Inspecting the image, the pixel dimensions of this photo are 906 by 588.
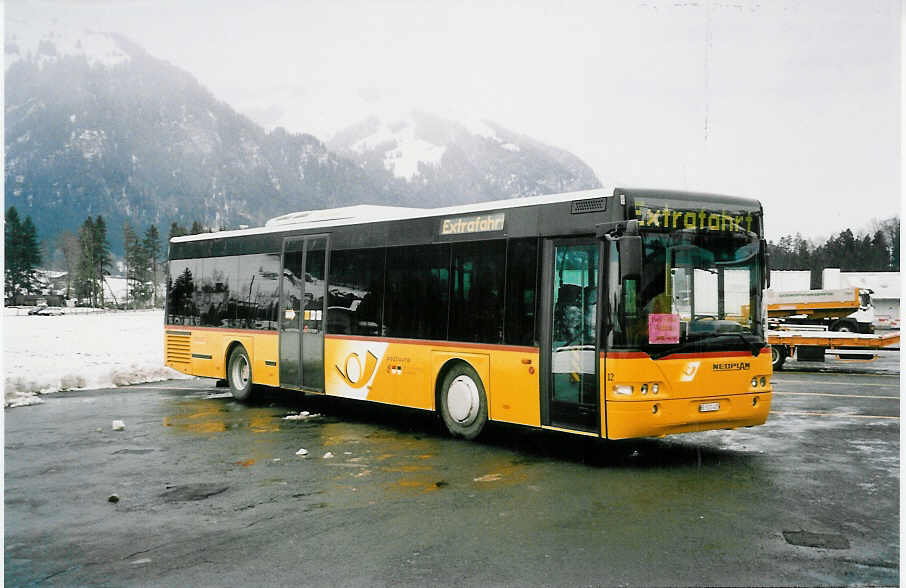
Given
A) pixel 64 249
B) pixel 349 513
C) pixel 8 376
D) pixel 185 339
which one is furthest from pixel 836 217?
pixel 64 249

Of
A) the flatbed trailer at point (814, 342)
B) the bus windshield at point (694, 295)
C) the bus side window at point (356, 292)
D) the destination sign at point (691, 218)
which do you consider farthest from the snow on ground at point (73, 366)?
the flatbed trailer at point (814, 342)

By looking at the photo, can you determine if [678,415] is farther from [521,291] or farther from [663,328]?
[521,291]

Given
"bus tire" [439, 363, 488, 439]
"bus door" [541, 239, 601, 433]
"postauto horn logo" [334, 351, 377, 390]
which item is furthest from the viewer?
"postauto horn logo" [334, 351, 377, 390]

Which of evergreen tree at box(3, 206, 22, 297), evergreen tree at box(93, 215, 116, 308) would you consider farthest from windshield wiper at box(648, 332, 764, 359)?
evergreen tree at box(93, 215, 116, 308)

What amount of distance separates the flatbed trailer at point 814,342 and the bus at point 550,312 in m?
16.1

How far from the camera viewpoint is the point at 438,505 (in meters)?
7.13

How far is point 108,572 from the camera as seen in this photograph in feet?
17.8

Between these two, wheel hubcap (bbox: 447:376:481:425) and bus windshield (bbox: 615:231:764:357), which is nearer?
bus windshield (bbox: 615:231:764:357)

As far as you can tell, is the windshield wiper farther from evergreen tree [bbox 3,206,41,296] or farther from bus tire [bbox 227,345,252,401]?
evergreen tree [bbox 3,206,41,296]

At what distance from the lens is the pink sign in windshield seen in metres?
8.65

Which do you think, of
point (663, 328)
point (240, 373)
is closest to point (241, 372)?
point (240, 373)

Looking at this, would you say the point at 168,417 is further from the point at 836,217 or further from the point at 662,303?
the point at 836,217

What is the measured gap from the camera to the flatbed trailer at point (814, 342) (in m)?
24.8

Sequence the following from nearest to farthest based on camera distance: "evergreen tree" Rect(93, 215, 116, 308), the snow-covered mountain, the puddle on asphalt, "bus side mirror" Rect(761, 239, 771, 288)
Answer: "bus side mirror" Rect(761, 239, 771, 288) < the puddle on asphalt < "evergreen tree" Rect(93, 215, 116, 308) < the snow-covered mountain
